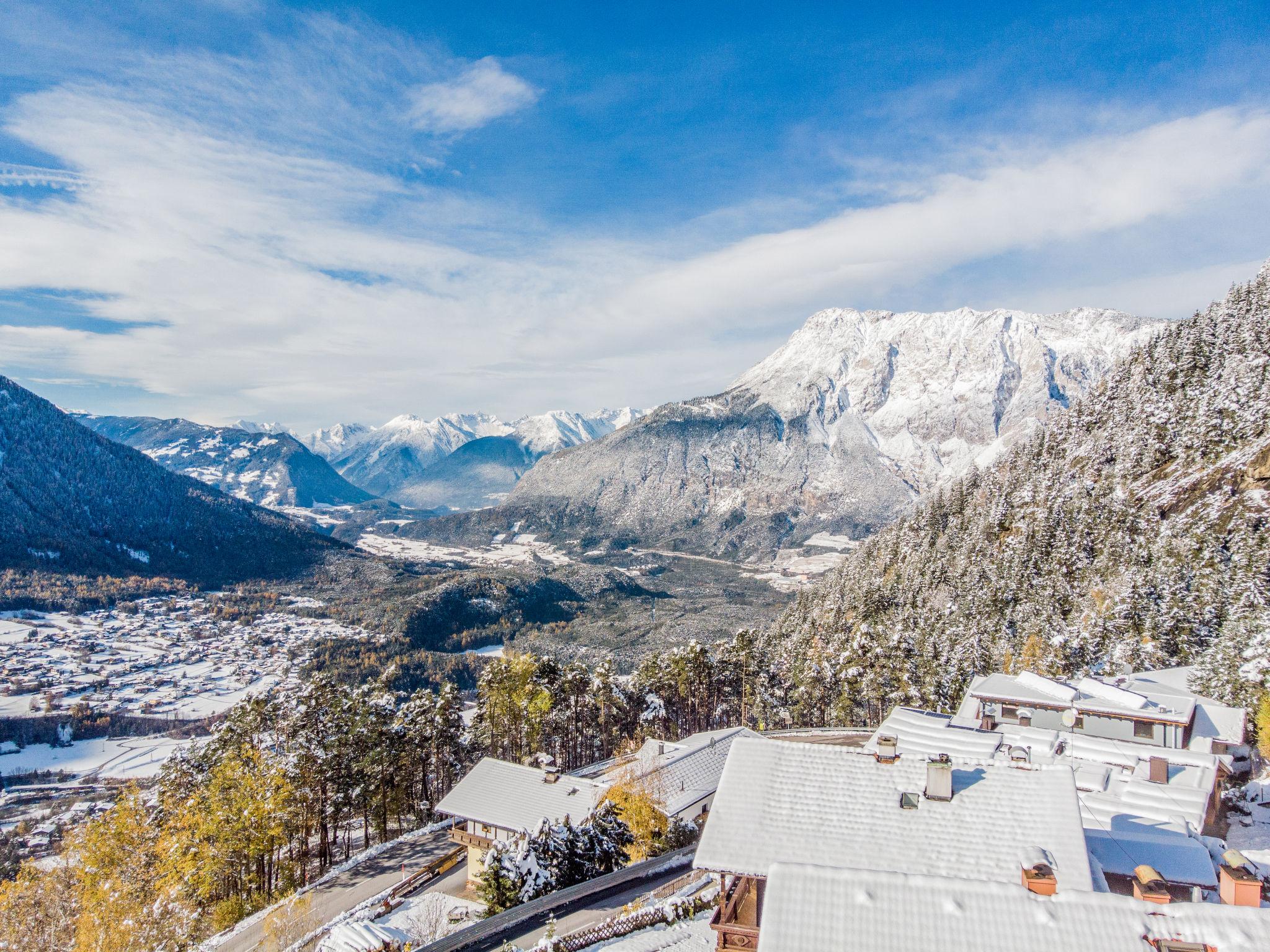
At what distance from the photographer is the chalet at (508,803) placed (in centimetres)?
4359

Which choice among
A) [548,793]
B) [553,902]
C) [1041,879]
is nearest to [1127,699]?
[1041,879]

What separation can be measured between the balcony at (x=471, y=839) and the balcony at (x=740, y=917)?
2583 centimetres

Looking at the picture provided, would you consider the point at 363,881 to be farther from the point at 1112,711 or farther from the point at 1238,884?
the point at 1112,711

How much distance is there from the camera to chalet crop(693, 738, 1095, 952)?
19.7 metres

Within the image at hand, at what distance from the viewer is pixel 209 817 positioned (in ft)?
146

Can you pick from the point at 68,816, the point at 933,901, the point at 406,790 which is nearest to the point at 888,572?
the point at 406,790

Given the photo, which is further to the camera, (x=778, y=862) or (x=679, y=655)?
(x=679, y=655)

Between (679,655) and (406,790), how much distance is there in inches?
1343

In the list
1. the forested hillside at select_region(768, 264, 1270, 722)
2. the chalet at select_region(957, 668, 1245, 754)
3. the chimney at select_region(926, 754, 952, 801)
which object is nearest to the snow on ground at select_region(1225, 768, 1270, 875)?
the chalet at select_region(957, 668, 1245, 754)

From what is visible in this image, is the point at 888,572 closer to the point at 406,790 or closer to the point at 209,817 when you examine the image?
the point at 406,790

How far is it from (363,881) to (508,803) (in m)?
12.4

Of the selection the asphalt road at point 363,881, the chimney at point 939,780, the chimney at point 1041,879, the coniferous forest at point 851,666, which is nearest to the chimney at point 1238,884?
the chimney at point 1041,879

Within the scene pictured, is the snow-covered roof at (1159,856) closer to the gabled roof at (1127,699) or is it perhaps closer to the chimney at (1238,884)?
the chimney at (1238,884)

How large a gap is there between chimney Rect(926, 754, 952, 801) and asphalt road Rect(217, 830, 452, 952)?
1493 inches
